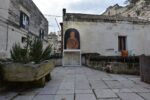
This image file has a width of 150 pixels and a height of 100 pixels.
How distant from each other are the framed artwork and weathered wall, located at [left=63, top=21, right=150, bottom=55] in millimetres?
659

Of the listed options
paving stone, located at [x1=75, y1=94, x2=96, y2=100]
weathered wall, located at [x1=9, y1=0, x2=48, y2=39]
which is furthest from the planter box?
weathered wall, located at [x1=9, y1=0, x2=48, y2=39]

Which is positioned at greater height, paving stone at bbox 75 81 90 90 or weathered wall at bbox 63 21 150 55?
weathered wall at bbox 63 21 150 55

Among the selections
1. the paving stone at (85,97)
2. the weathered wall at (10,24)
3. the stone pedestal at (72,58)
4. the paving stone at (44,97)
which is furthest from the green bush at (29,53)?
the stone pedestal at (72,58)

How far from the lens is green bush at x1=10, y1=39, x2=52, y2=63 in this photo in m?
5.49

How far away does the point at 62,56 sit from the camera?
43.7ft

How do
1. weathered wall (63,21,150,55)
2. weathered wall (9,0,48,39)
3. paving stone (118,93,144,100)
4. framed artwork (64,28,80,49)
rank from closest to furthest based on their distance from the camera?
paving stone (118,93,144,100) < weathered wall (9,0,48,39) < framed artwork (64,28,80,49) < weathered wall (63,21,150,55)

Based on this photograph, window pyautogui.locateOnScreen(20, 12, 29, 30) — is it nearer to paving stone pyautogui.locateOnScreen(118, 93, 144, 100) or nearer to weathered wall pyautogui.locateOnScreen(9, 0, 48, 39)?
weathered wall pyautogui.locateOnScreen(9, 0, 48, 39)

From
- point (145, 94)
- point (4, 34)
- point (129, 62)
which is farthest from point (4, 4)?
point (145, 94)

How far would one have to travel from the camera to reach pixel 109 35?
47.6ft

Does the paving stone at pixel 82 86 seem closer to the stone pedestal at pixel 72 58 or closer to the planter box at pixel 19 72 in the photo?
the planter box at pixel 19 72

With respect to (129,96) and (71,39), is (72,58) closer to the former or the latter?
(71,39)

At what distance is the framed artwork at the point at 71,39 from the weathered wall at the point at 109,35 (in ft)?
2.16

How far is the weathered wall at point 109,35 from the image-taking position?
14.1 metres

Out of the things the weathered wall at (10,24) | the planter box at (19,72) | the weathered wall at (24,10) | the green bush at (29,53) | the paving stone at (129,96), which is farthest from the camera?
the weathered wall at (24,10)
